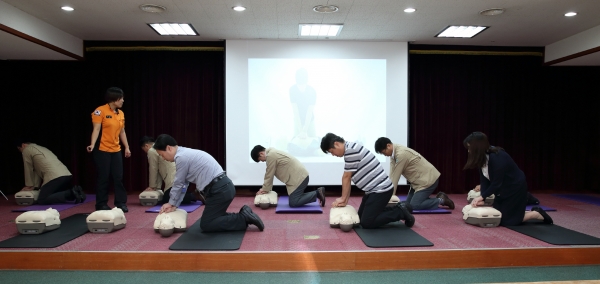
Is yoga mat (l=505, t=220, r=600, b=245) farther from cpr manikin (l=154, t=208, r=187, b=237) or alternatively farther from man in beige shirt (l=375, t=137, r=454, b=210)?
cpr manikin (l=154, t=208, r=187, b=237)

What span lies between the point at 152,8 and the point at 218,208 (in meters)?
2.58

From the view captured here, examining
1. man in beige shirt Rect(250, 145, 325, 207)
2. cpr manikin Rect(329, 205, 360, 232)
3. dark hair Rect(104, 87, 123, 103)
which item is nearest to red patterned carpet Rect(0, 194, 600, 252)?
cpr manikin Rect(329, 205, 360, 232)

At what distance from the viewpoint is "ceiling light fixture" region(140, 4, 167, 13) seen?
4.68 metres

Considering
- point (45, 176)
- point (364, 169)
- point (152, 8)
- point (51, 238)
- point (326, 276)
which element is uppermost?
point (152, 8)

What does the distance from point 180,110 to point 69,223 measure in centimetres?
280

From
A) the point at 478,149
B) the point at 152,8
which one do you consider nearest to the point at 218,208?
the point at 478,149

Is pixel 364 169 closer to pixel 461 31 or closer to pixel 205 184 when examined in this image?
pixel 205 184

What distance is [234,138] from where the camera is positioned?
6246 mm

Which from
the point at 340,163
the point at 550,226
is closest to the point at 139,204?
the point at 340,163

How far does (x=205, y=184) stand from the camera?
3590mm

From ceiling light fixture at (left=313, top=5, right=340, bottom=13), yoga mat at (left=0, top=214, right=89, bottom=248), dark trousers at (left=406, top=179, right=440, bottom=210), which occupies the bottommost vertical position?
yoga mat at (left=0, top=214, right=89, bottom=248)

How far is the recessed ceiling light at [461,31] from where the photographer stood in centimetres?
567

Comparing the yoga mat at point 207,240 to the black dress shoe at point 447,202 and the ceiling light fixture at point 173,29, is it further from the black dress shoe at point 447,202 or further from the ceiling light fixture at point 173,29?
the ceiling light fixture at point 173,29

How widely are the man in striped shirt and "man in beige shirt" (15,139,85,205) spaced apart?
368cm
